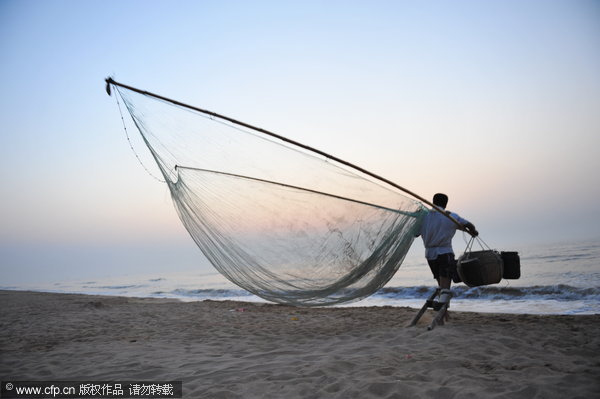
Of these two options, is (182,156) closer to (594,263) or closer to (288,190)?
(288,190)

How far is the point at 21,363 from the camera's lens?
351cm

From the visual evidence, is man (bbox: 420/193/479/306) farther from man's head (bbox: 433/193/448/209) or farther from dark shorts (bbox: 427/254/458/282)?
man's head (bbox: 433/193/448/209)

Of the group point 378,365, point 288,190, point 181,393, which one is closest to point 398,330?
point 378,365

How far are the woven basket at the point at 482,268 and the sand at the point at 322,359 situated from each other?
1.67 feet

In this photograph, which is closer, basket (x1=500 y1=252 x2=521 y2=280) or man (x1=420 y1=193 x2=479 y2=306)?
basket (x1=500 y1=252 x2=521 y2=280)

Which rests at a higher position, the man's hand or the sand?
the man's hand

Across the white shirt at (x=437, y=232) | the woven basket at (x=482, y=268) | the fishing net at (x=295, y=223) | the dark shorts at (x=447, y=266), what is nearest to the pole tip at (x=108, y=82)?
the fishing net at (x=295, y=223)

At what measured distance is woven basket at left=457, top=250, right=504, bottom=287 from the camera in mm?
3748

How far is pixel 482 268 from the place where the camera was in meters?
3.74

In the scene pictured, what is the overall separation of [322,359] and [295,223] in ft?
4.67

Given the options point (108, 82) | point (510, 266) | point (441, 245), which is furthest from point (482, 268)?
point (108, 82)

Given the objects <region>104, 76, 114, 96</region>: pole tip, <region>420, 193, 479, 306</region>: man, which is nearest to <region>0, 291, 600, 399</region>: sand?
<region>420, 193, 479, 306</region>: man

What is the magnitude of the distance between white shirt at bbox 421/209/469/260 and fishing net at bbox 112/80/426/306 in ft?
0.48

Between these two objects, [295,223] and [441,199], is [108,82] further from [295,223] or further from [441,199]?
[441,199]
